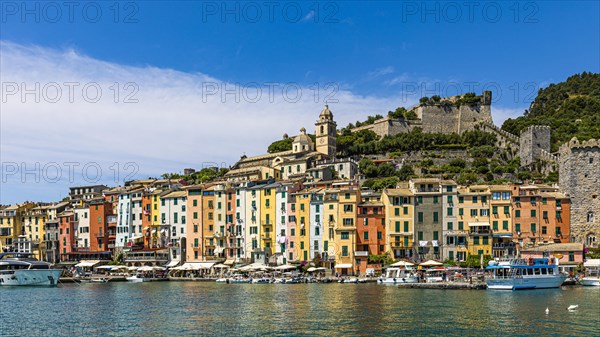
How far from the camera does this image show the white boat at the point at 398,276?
70.8 meters

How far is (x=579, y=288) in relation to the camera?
64438 millimetres

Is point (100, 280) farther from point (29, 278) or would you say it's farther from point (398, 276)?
point (398, 276)

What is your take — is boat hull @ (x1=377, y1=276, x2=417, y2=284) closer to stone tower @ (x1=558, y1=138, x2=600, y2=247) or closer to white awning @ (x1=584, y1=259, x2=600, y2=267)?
white awning @ (x1=584, y1=259, x2=600, y2=267)

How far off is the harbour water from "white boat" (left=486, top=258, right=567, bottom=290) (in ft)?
5.28

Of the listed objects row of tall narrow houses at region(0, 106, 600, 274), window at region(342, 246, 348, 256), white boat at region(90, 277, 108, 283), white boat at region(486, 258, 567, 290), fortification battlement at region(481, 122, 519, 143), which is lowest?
white boat at region(90, 277, 108, 283)

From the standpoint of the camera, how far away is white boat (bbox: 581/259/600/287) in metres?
66.2

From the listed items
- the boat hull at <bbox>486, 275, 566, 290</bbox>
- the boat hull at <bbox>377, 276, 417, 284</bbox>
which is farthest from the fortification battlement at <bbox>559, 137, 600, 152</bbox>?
the boat hull at <bbox>377, 276, 417, 284</bbox>

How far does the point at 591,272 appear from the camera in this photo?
231 ft

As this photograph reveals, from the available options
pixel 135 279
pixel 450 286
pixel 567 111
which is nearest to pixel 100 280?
pixel 135 279

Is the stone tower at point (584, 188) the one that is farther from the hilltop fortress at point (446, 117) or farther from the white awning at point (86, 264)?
the white awning at point (86, 264)

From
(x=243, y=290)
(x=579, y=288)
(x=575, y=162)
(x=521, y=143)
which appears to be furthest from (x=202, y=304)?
(x=521, y=143)

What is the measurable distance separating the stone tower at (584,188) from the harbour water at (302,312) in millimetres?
15152

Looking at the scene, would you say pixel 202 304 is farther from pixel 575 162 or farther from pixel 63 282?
pixel 575 162

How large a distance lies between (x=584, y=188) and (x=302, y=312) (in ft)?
147
